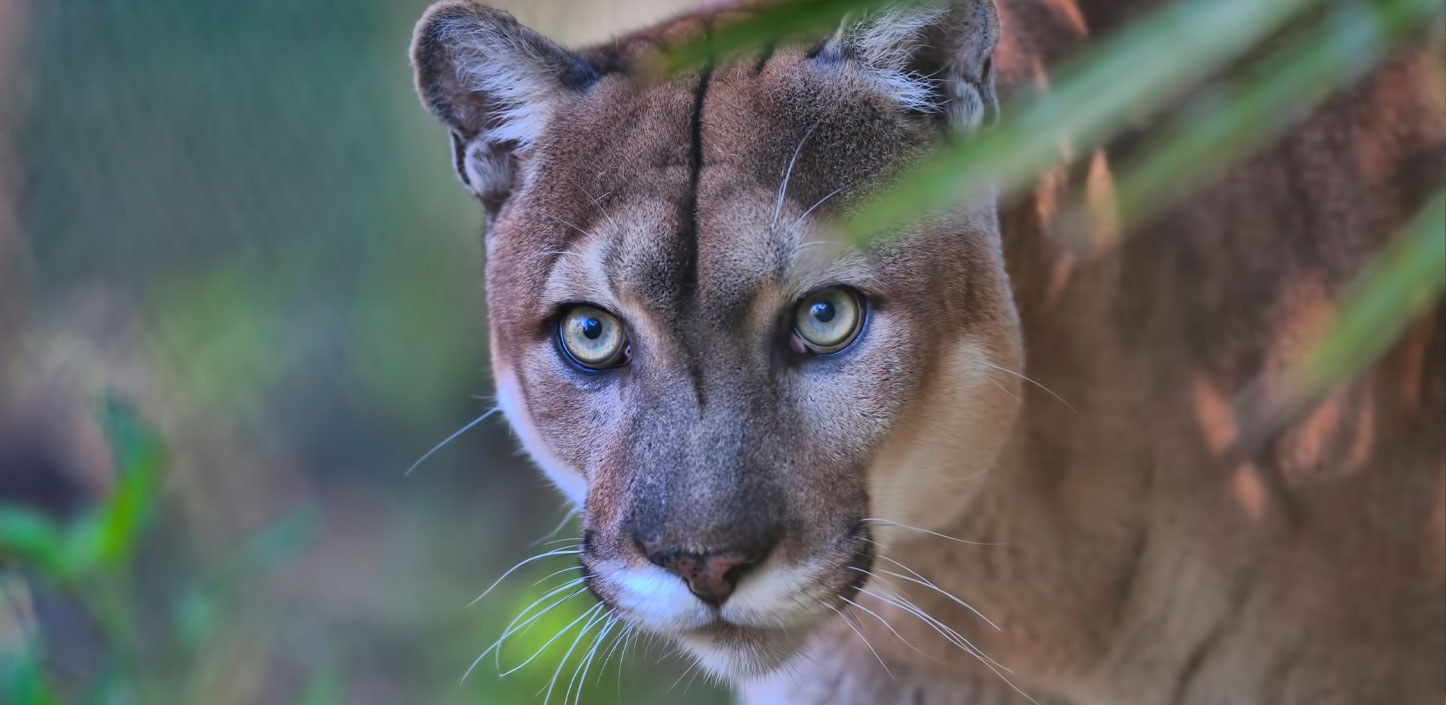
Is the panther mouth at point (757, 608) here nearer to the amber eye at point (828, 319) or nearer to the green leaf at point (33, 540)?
the amber eye at point (828, 319)

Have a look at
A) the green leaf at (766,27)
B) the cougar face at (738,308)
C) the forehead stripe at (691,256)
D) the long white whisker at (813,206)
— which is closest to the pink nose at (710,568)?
the cougar face at (738,308)

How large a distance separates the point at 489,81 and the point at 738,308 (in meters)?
0.56

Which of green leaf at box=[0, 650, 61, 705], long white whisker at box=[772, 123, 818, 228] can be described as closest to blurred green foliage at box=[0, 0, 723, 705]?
green leaf at box=[0, 650, 61, 705]

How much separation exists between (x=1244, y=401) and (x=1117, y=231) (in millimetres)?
333

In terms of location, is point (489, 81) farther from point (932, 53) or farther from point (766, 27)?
point (766, 27)

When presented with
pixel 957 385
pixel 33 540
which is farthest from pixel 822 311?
pixel 33 540

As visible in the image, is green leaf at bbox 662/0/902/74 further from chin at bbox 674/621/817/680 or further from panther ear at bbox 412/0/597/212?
panther ear at bbox 412/0/597/212

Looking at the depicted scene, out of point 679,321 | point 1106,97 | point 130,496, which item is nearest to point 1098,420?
point 679,321

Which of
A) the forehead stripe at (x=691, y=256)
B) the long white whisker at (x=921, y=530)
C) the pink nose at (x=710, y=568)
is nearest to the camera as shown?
the pink nose at (x=710, y=568)

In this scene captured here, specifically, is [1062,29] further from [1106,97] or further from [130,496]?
[130,496]

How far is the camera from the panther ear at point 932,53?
177 cm

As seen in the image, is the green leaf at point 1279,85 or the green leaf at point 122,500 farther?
the green leaf at point 122,500

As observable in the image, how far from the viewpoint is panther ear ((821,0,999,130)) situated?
5.81 feet

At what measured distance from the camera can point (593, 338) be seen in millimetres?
1827
